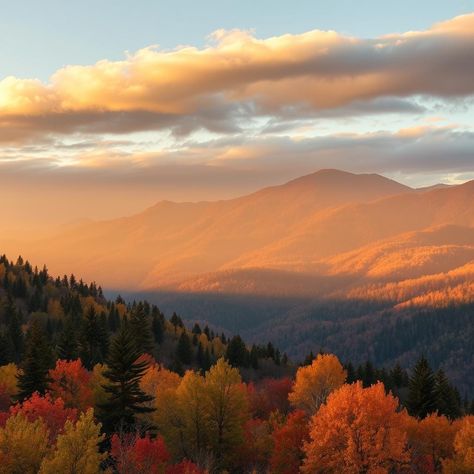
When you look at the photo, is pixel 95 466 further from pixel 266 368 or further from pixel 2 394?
pixel 266 368

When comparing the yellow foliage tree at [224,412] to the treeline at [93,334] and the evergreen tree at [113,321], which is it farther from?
the evergreen tree at [113,321]

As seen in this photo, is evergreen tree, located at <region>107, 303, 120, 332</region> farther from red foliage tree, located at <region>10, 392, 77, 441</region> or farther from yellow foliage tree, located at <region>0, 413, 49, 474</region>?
yellow foliage tree, located at <region>0, 413, 49, 474</region>

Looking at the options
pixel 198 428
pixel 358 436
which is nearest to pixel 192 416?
pixel 198 428

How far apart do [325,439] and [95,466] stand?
80.7 feet

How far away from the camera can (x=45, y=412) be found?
200 feet

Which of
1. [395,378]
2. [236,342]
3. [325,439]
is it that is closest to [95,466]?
[325,439]

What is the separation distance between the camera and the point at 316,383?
3976 inches

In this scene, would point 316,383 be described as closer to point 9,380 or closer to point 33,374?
point 9,380

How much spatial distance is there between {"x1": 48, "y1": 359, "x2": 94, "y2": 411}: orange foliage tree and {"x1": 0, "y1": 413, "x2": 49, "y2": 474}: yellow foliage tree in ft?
91.7

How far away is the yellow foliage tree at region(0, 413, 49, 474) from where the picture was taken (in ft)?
142

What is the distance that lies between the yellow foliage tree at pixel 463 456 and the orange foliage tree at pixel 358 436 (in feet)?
20.8

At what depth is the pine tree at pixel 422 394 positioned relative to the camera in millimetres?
83438

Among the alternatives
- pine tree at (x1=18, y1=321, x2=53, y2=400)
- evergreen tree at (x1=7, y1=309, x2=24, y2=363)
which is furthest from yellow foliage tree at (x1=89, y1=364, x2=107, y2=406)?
evergreen tree at (x1=7, y1=309, x2=24, y2=363)

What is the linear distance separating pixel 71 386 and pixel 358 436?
3814cm
